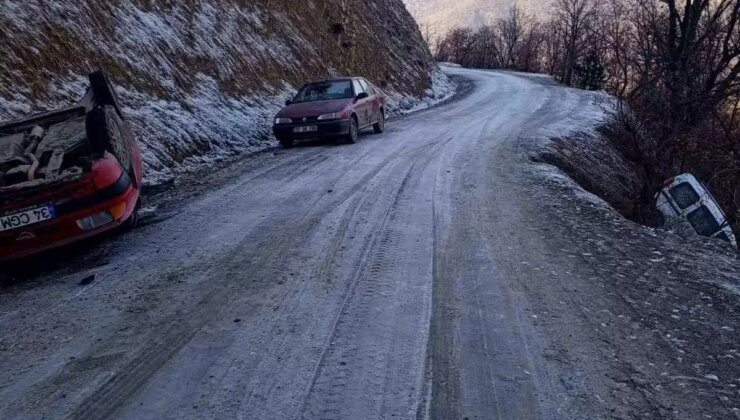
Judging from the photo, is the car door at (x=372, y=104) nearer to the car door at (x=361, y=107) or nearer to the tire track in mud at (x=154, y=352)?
the car door at (x=361, y=107)

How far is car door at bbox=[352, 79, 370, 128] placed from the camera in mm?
13499

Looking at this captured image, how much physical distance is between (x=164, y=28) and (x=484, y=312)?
12.7 meters

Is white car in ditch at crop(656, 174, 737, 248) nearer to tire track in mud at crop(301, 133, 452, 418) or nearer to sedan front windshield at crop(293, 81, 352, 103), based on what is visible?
tire track in mud at crop(301, 133, 452, 418)

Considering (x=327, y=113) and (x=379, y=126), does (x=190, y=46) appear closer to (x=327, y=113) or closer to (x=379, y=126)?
(x=327, y=113)

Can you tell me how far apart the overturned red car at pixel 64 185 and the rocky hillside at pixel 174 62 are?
2876 millimetres

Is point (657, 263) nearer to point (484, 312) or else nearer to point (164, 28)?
point (484, 312)

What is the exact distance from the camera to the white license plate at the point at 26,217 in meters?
5.02

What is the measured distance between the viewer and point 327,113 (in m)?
12.5

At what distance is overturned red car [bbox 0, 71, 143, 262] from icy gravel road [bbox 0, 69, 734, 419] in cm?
41

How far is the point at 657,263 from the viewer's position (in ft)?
18.2

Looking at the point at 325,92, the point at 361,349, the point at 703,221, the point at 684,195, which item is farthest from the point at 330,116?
the point at 361,349

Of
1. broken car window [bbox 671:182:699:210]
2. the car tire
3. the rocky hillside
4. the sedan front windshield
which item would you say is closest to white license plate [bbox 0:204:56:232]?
the car tire

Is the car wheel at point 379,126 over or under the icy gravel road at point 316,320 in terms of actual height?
over

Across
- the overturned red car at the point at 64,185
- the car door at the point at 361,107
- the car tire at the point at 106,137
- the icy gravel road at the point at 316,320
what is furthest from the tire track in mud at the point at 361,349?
the car door at the point at 361,107
